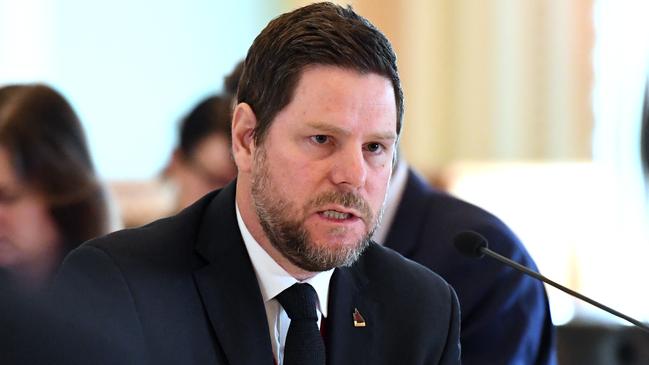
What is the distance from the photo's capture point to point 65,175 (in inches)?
117

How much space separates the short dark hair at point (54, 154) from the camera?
2.90 metres

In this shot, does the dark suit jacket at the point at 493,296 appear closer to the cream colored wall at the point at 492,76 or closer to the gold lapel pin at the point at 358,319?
the gold lapel pin at the point at 358,319

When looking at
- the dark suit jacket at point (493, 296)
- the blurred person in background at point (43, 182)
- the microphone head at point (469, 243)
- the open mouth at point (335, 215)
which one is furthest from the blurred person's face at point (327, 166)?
the blurred person in background at point (43, 182)

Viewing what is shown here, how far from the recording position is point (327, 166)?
1.95 metres

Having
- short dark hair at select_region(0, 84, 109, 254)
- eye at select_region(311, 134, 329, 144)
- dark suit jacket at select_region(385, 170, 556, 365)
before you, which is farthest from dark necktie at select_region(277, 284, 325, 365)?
short dark hair at select_region(0, 84, 109, 254)

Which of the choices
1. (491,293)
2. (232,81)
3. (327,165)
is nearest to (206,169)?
(232,81)

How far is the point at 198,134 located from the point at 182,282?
1844 mm

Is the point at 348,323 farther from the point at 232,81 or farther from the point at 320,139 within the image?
the point at 232,81

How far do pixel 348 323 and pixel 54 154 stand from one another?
3.72 feet

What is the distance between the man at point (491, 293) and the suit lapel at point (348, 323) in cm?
63

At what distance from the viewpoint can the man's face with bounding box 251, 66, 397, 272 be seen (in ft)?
6.39

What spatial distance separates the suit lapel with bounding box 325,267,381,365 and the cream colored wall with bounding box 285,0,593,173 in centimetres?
347

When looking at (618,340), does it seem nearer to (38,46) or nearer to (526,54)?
(526,54)

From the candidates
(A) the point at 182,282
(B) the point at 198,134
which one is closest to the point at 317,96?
(A) the point at 182,282
